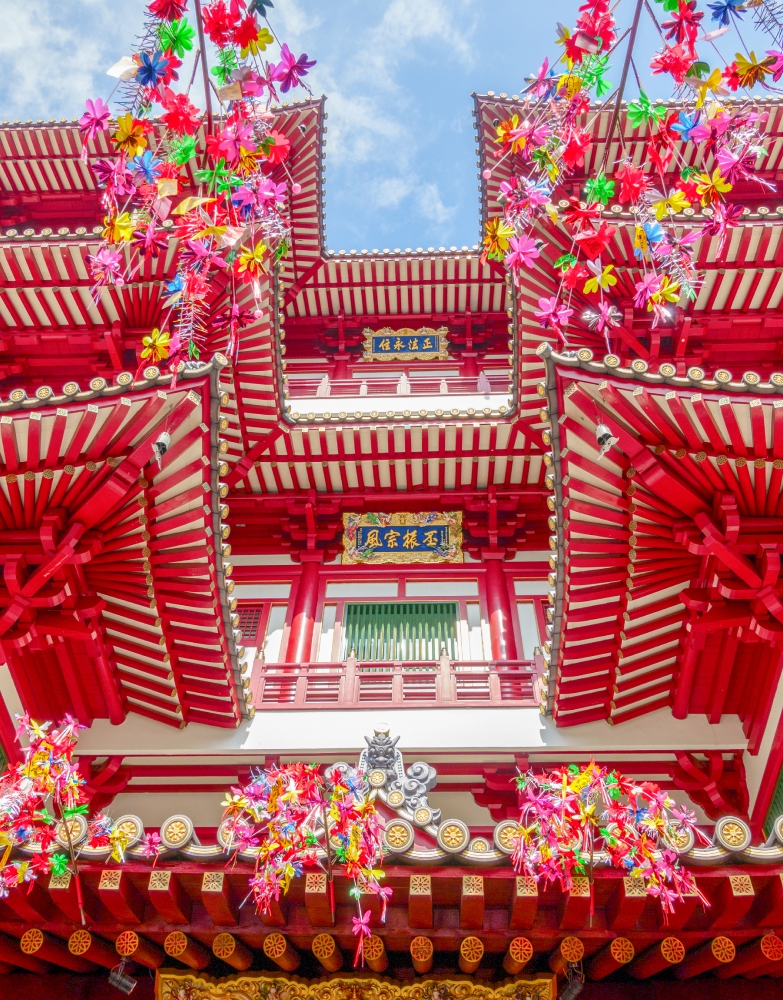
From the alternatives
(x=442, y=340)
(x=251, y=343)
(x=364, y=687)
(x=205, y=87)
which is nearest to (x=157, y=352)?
(x=205, y=87)

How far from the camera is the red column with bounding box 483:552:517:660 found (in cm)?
1164

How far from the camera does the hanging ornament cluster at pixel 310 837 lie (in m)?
5.93

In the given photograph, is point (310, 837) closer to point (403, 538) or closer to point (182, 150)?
point (182, 150)

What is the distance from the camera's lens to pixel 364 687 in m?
11.1

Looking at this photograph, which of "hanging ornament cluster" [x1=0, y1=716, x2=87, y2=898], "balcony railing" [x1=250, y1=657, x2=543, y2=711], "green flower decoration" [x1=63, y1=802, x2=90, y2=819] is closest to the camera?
"hanging ornament cluster" [x1=0, y1=716, x2=87, y2=898]

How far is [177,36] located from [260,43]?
693mm

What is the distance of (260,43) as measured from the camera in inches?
281

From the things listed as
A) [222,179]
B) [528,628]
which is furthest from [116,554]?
[528,628]

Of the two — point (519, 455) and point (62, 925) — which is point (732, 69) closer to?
point (519, 455)

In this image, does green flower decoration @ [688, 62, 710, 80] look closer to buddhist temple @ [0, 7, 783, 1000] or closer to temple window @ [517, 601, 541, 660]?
buddhist temple @ [0, 7, 783, 1000]

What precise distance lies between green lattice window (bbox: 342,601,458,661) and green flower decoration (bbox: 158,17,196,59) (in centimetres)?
785

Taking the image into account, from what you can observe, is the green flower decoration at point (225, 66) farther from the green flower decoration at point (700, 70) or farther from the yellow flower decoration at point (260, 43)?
the green flower decoration at point (700, 70)

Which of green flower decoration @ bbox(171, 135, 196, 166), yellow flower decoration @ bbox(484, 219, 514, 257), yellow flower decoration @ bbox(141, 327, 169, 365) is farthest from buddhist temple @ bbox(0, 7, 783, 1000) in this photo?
green flower decoration @ bbox(171, 135, 196, 166)

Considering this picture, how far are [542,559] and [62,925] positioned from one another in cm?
880
